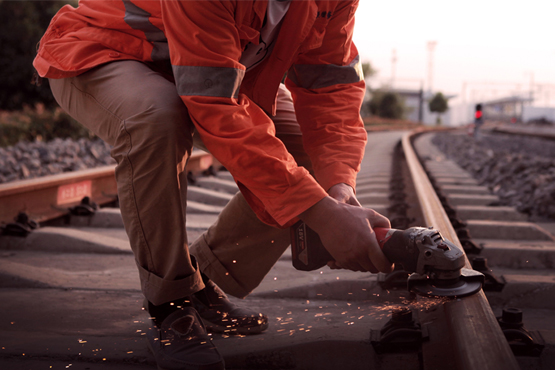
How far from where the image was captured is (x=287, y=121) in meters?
2.34

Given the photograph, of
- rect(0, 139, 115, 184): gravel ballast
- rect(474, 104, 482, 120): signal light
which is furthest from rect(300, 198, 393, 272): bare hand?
rect(474, 104, 482, 120): signal light

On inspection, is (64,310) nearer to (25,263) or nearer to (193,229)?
(25,263)

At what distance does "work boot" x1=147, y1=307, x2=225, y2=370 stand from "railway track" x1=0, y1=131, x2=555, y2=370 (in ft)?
0.21

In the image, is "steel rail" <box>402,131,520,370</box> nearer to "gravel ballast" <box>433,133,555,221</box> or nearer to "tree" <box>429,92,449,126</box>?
"gravel ballast" <box>433,133,555,221</box>

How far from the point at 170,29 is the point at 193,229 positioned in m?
1.94

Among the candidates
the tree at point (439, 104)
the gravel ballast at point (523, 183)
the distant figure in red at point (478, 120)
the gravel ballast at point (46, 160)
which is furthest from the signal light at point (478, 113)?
the tree at point (439, 104)

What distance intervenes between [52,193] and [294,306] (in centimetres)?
219

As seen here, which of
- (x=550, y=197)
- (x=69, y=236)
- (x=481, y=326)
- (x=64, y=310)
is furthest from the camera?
(x=550, y=197)

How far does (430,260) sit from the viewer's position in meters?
1.62

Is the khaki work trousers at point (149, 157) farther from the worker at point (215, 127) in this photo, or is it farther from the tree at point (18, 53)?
the tree at point (18, 53)

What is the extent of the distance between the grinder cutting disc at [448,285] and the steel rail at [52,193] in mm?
2551

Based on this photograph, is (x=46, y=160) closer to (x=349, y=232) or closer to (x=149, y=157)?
(x=149, y=157)

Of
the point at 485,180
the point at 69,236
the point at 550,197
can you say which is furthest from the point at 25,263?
the point at 485,180

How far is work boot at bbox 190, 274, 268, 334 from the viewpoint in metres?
2.04
